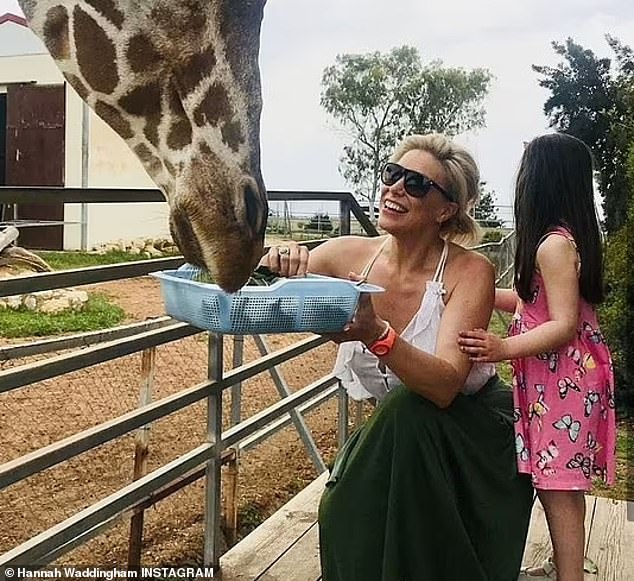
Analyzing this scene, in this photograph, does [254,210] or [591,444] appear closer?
[254,210]

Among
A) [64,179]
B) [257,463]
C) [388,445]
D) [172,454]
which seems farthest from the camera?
[64,179]

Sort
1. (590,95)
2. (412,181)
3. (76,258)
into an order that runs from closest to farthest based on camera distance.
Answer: (412,181)
(76,258)
(590,95)

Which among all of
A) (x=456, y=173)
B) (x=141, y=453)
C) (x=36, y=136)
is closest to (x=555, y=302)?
(x=456, y=173)

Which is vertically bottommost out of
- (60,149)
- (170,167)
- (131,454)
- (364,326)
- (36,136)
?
(131,454)

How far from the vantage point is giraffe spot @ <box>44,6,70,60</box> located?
1292mm

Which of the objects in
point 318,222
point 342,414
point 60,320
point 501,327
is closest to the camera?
point 342,414

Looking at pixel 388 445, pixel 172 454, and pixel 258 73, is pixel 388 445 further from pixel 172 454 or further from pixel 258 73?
pixel 172 454

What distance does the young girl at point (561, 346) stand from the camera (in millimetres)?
1865

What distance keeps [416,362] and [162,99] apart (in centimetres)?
67

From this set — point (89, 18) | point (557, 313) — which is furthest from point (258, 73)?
point (557, 313)

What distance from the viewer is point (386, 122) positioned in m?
17.1

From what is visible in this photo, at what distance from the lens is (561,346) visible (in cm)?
190

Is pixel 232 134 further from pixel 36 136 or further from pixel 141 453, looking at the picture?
pixel 36 136

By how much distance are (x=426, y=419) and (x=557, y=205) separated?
0.58 meters
